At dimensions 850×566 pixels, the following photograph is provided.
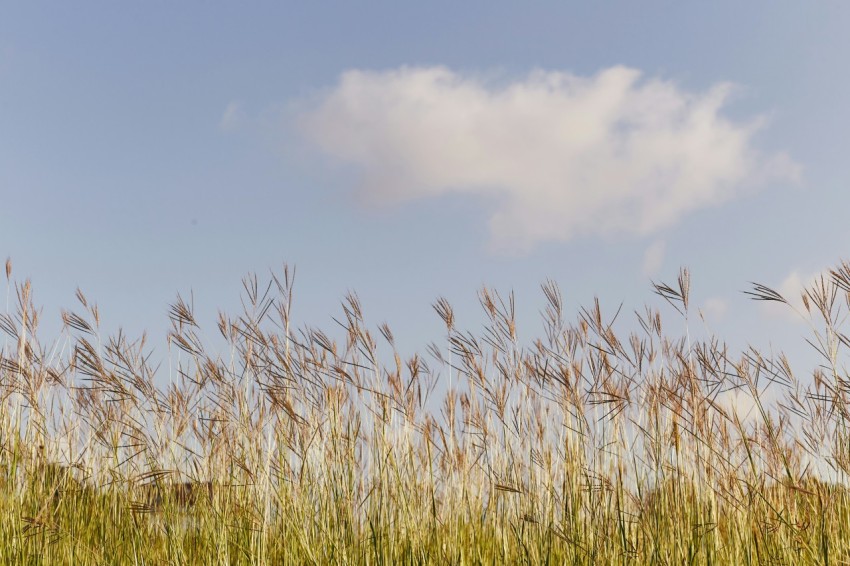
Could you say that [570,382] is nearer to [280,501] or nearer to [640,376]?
[640,376]

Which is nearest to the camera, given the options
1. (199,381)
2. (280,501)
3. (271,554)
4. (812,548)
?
(812,548)

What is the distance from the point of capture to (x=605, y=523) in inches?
111

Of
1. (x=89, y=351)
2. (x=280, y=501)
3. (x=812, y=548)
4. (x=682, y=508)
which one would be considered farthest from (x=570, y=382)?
(x=89, y=351)

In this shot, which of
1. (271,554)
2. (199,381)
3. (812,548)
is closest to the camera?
(812,548)

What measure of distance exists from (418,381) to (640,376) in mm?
981

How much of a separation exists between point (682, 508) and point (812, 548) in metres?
0.48

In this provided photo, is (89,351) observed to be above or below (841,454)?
above

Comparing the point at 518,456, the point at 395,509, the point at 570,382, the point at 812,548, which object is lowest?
the point at 812,548

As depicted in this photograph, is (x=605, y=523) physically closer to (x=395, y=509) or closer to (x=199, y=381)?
(x=395, y=509)

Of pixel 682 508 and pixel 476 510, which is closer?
pixel 682 508

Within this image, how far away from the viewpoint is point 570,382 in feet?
10.1

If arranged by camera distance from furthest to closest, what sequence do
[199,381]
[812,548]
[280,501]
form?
1. [199,381]
2. [280,501]
3. [812,548]

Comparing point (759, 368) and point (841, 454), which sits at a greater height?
point (759, 368)

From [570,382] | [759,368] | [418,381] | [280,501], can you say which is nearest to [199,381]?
[280,501]
